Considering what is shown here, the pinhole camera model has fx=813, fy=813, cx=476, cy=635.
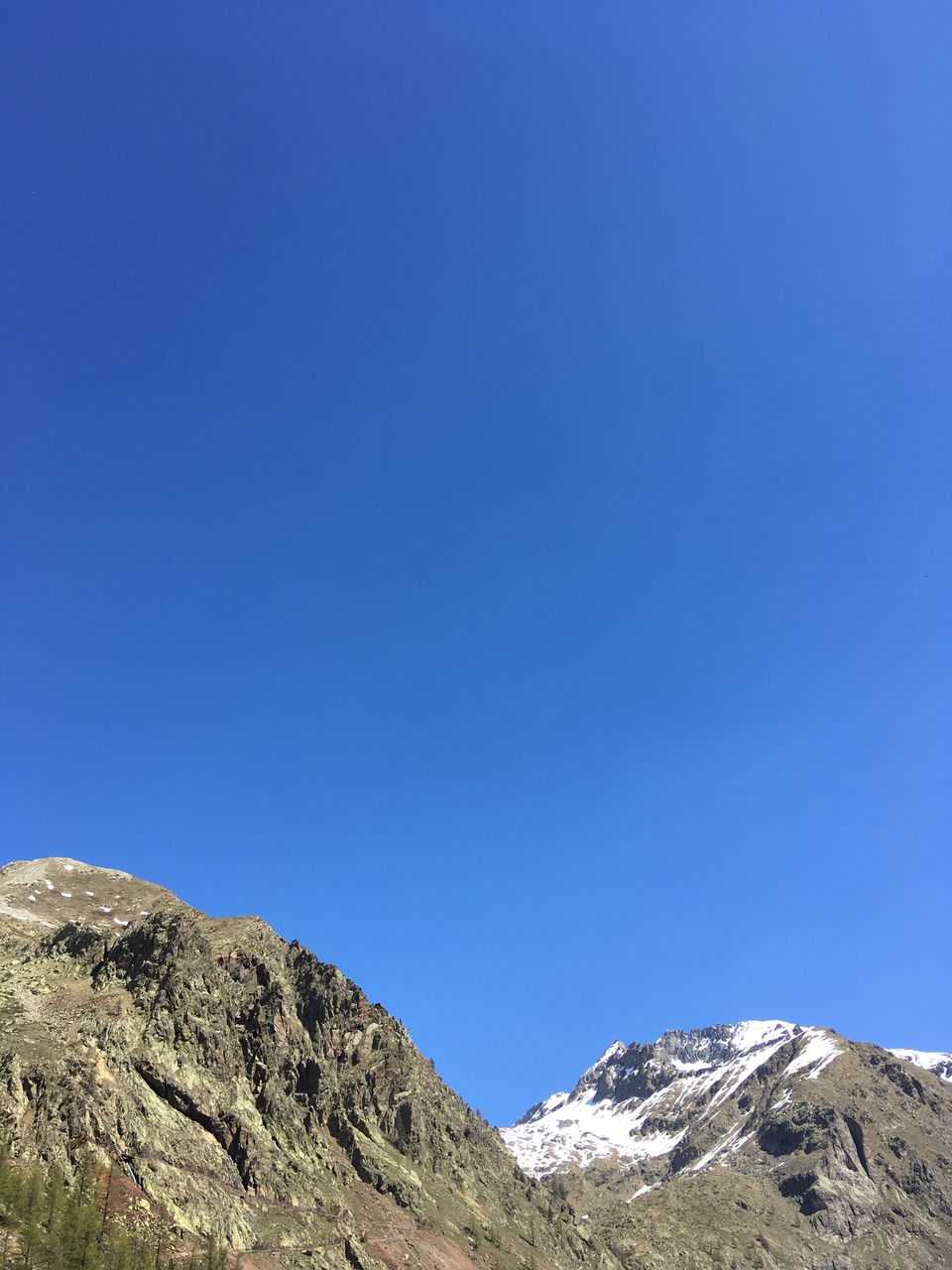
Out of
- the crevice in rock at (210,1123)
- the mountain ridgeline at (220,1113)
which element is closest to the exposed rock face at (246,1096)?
the crevice in rock at (210,1123)

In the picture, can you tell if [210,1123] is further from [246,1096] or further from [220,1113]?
[246,1096]

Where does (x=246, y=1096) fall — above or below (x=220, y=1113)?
above

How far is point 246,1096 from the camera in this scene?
95.9 meters

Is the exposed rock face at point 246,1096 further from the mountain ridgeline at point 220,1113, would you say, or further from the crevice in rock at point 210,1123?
the mountain ridgeline at point 220,1113

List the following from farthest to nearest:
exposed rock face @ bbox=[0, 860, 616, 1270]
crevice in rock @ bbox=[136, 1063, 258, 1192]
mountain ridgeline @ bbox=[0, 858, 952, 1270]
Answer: crevice in rock @ bbox=[136, 1063, 258, 1192]
exposed rock face @ bbox=[0, 860, 616, 1270]
mountain ridgeline @ bbox=[0, 858, 952, 1270]

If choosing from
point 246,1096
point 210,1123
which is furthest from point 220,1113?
point 246,1096

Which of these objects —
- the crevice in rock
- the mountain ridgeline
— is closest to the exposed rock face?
the crevice in rock

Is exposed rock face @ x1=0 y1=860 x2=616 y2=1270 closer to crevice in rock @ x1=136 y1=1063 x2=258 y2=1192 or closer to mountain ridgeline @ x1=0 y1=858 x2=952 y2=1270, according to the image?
crevice in rock @ x1=136 y1=1063 x2=258 y2=1192

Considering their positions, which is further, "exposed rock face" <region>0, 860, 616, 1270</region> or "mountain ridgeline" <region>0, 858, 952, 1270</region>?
"exposed rock face" <region>0, 860, 616, 1270</region>

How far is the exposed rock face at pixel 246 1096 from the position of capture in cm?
7644

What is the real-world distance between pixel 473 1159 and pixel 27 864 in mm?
97287

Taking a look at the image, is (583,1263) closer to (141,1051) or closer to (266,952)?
(266,952)

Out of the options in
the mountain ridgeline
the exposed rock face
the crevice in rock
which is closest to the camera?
the mountain ridgeline

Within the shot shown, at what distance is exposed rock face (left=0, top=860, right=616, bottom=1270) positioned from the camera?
76.4 metres
